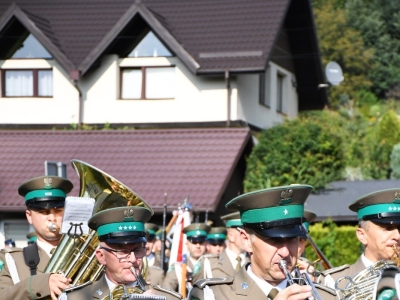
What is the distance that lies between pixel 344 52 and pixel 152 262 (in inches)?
1877

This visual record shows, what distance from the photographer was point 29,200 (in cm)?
833

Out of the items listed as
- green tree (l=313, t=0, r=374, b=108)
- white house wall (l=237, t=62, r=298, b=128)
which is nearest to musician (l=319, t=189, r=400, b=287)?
white house wall (l=237, t=62, r=298, b=128)

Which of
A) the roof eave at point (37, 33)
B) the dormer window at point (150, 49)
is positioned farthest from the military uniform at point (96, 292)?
the roof eave at point (37, 33)

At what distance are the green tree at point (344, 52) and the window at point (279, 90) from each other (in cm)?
3074

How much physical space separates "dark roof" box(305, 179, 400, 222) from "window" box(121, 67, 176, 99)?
4.37 metres

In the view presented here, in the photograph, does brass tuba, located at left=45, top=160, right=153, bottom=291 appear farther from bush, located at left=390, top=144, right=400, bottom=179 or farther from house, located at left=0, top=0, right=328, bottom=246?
bush, located at left=390, top=144, right=400, bottom=179

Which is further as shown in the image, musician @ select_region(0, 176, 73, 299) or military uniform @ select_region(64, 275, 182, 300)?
musician @ select_region(0, 176, 73, 299)

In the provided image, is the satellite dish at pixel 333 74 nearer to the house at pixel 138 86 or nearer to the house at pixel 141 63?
the house at pixel 138 86

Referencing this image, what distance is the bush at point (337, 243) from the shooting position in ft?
73.9

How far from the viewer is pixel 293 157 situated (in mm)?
26422

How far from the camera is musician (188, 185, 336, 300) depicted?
17.3 feet

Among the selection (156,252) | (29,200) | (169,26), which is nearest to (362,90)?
(169,26)

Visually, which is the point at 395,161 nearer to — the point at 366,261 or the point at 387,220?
the point at 366,261

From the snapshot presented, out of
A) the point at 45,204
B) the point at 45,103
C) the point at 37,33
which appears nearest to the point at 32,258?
the point at 45,204
